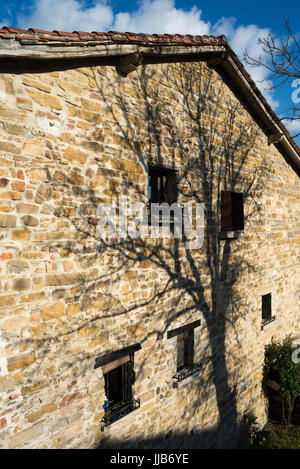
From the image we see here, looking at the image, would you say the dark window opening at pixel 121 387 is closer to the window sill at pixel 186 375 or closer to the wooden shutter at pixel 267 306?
the window sill at pixel 186 375

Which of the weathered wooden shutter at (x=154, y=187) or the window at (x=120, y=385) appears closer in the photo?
the window at (x=120, y=385)

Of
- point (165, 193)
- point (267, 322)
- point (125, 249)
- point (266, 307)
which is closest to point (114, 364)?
point (125, 249)

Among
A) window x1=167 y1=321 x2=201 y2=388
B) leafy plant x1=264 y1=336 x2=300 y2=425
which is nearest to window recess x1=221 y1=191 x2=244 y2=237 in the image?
window x1=167 y1=321 x2=201 y2=388

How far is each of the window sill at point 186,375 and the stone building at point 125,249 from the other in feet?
0.06

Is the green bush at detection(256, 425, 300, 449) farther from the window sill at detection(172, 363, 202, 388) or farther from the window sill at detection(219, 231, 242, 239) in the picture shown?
the window sill at detection(219, 231, 242, 239)

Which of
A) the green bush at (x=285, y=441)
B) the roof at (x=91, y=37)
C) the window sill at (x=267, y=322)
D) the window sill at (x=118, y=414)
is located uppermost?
the roof at (x=91, y=37)

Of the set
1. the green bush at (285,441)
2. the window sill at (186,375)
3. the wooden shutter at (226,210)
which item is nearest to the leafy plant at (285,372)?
the green bush at (285,441)

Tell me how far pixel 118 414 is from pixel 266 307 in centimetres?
511

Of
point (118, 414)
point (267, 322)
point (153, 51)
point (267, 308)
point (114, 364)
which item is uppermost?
point (153, 51)

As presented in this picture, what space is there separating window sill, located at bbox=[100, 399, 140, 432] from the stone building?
0.03 metres

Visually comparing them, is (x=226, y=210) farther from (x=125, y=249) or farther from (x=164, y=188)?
(x=125, y=249)

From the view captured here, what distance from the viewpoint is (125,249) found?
13.6 feet

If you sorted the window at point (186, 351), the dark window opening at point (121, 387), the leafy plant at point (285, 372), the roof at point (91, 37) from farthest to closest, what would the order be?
1. the leafy plant at point (285, 372)
2. the window at point (186, 351)
3. the dark window opening at point (121, 387)
4. the roof at point (91, 37)

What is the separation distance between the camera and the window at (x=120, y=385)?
158 inches
